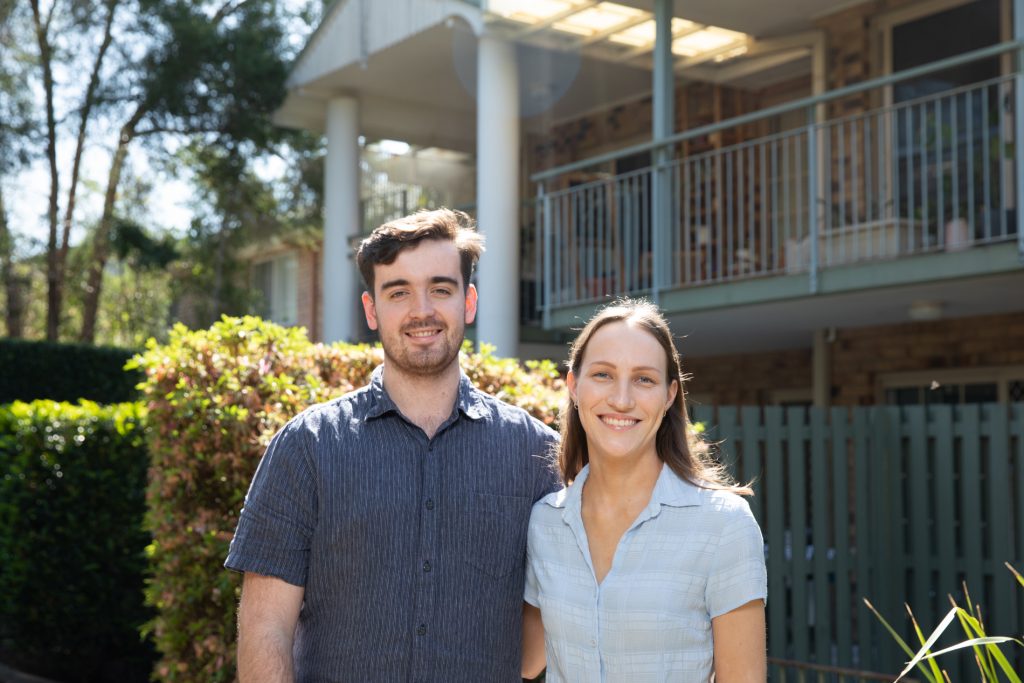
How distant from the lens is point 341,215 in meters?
13.3

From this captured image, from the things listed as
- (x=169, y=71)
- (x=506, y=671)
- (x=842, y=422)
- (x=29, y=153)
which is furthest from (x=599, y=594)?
(x=29, y=153)

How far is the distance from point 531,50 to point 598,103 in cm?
228

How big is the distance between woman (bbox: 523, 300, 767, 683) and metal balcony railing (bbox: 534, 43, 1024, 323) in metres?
5.62

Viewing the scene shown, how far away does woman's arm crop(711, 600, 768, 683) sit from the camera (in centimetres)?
234

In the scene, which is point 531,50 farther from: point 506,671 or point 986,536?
point 506,671

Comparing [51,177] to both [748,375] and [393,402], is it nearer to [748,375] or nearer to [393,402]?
[748,375]

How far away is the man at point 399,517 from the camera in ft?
8.51

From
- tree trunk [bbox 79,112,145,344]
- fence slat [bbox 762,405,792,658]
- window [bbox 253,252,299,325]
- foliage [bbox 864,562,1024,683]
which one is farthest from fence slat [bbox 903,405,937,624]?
window [bbox 253,252,299,325]

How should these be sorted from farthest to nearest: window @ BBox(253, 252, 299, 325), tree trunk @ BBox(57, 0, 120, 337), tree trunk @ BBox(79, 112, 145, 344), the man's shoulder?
window @ BBox(253, 252, 299, 325) → tree trunk @ BBox(79, 112, 145, 344) → tree trunk @ BBox(57, 0, 120, 337) → the man's shoulder

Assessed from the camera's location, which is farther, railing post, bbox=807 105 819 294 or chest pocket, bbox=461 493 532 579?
railing post, bbox=807 105 819 294

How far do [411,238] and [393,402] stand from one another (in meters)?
0.39

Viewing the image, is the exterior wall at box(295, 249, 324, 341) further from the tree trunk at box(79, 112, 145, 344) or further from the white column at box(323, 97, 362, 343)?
the white column at box(323, 97, 362, 343)

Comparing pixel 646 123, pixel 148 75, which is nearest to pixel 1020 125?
pixel 646 123

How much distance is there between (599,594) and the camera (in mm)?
2477
